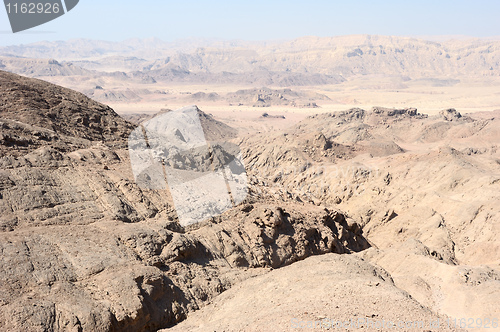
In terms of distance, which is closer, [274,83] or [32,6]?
[32,6]

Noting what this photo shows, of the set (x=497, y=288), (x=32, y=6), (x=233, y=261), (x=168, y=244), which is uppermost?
(x=32, y=6)

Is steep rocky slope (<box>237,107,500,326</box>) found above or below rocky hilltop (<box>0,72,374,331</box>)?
below

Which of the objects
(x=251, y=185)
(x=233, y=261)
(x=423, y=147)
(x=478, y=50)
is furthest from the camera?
(x=478, y=50)

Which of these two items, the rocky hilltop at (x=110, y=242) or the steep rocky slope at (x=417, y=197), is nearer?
the rocky hilltop at (x=110, y=242)

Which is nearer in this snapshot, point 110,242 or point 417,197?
point 110,242

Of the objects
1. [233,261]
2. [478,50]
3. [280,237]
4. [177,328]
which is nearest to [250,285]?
[233,261]

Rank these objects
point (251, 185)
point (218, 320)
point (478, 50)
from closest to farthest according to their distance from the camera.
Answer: point (218, 320)
point (251, 185)
point (478, 50)

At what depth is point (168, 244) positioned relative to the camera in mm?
12562

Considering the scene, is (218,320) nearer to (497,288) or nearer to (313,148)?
(497,288)

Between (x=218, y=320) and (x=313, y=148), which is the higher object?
(x=218, y=320)

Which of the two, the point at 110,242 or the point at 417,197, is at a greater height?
the point at 110,242

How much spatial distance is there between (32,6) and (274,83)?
126886 millimetres

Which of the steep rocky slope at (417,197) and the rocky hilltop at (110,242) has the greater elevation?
the rocky hilltop at (110,242)

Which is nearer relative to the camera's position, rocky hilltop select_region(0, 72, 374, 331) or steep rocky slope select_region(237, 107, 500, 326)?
rocky hilltop select_region(0, 72, 374, 331)
